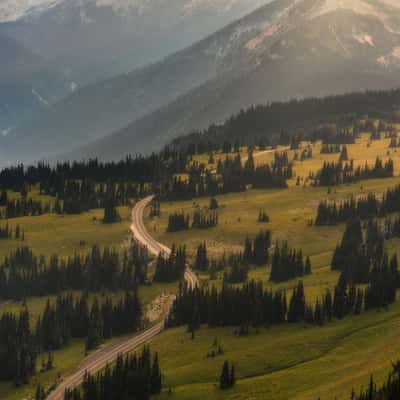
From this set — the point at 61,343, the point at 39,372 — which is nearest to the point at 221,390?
the point at 39,372

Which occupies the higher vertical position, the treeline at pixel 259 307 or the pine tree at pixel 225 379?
the treeline at pixel 259 307

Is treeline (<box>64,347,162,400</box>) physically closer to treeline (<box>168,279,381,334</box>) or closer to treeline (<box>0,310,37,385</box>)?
treeline (<box>0,310,37,385</box>)

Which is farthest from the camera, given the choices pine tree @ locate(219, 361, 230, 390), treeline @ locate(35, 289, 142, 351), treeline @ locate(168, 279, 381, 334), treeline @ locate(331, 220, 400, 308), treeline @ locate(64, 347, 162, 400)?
treeline @ locate(35, 289, 142, 351)

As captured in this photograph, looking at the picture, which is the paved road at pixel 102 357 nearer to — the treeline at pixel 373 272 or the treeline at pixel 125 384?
the treeline at pixel 125 384

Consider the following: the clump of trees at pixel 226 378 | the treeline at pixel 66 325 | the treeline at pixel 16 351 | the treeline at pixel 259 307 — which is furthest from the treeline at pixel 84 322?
the clump of trees at pixel 226 378

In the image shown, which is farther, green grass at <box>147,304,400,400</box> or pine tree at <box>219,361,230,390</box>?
pine tree at <box>219,361,230,390</box>

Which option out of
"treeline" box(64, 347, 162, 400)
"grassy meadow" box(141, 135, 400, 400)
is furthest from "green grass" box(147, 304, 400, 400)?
"treeline" box(64, 347, 162, 400)

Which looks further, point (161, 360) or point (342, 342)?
point (161, 360)

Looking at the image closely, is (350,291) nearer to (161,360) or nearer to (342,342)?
(342,342)
